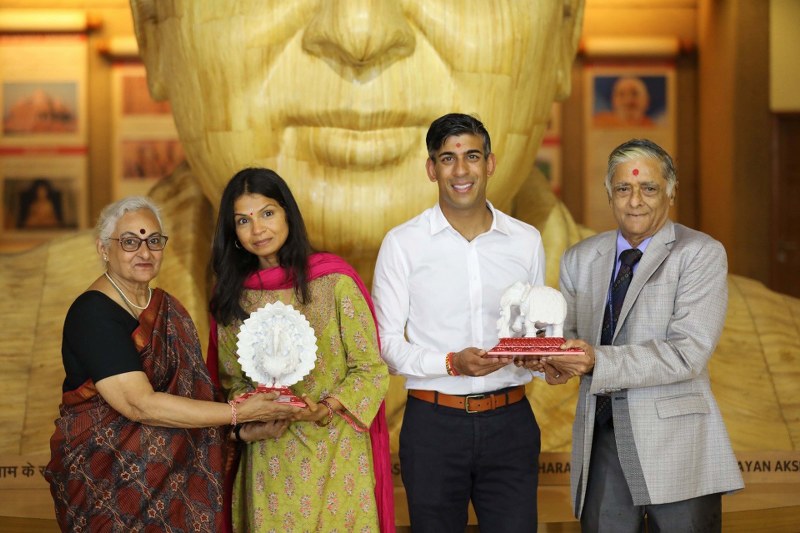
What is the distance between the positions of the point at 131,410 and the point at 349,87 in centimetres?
121

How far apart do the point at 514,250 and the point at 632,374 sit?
41cm

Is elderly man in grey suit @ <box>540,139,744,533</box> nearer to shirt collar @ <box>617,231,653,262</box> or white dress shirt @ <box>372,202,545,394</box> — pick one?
shirt collar @ <box>617,231,653,262</box>

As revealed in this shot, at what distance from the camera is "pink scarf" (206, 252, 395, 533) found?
2406 mm

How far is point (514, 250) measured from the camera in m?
2.50

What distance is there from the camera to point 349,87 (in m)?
3.05

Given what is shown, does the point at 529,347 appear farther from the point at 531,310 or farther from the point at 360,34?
the point at 360,34

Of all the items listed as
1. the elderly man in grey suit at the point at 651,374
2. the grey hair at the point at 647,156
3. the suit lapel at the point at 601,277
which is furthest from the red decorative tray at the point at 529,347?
the grey hair at the point at 647,156

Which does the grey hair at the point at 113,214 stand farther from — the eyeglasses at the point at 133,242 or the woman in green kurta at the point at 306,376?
the woman in green kurta at the point at 306,376

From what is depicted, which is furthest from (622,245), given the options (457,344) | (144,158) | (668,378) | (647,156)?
(144,158)

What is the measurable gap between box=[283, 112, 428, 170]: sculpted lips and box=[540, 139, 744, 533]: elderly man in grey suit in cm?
85

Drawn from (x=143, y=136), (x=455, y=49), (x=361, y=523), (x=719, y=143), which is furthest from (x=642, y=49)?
(x=361, y=523)

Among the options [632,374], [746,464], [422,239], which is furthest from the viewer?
[746,464]

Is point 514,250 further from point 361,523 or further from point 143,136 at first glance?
point 143,136

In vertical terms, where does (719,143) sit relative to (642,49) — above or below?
below
